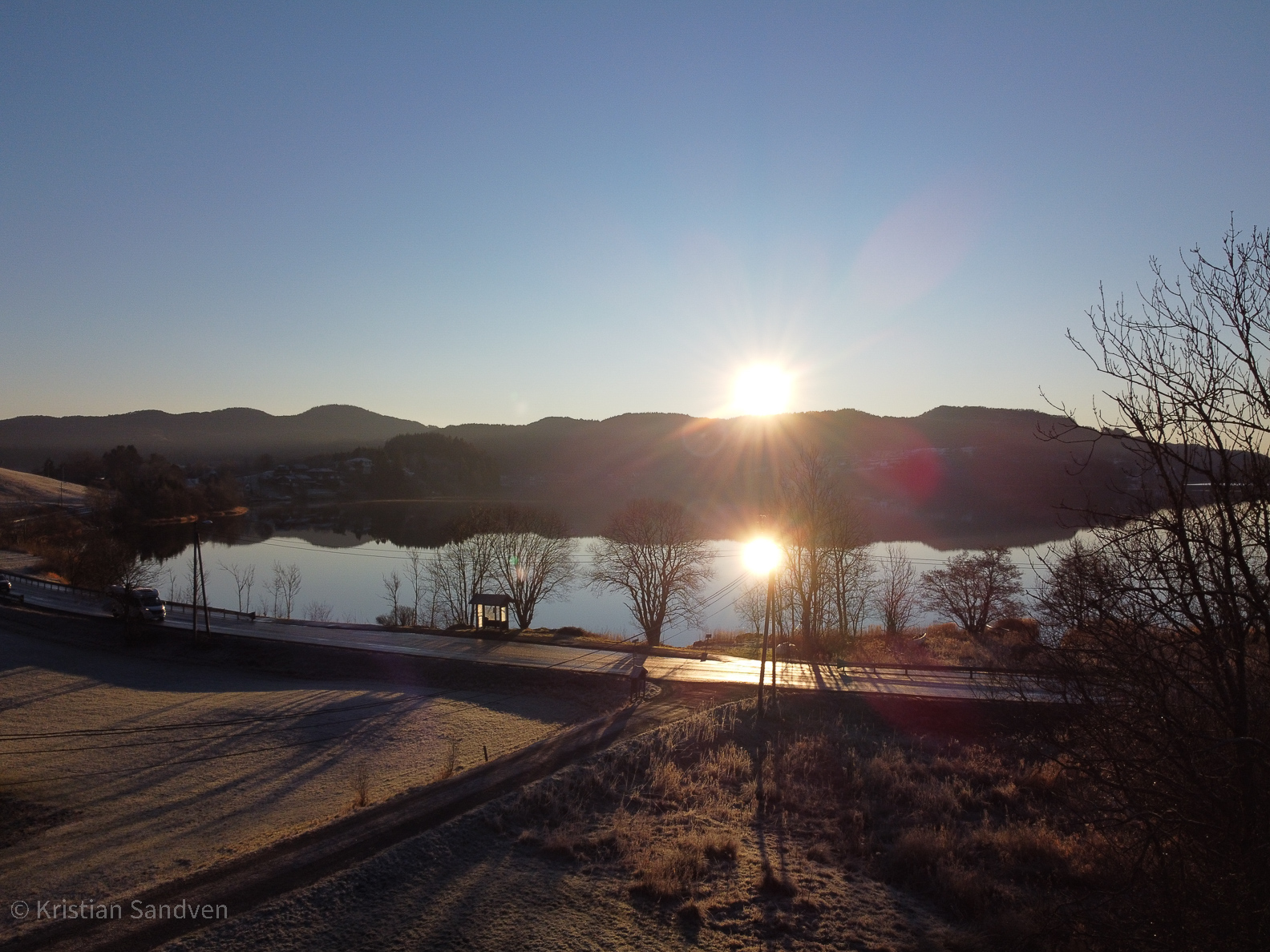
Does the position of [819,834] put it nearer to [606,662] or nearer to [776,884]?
[776,884]

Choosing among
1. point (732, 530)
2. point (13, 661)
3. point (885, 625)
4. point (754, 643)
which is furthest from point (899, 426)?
point (13, 661)

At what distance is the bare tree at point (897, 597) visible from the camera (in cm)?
4581

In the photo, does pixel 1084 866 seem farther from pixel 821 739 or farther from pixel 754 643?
pixel 754 643

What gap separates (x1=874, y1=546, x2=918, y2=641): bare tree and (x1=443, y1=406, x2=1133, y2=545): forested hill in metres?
10.9

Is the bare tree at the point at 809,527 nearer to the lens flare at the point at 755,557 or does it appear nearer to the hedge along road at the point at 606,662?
the lens flare at the point at 755,557

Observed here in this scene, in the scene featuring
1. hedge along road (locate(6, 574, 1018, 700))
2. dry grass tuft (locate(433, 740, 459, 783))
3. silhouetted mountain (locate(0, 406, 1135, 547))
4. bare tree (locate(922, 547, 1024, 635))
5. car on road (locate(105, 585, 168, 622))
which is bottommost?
dry grass tuft (locate(433, 740, 459, 783))

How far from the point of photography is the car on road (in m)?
34.7

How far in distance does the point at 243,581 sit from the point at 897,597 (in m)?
50.8

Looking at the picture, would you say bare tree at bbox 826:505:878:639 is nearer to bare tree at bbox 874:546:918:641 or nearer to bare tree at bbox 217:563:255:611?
bare tree at bbox 874:546:918:641

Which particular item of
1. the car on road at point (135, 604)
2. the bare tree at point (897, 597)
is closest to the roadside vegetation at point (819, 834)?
the bare tree at point (897, 597)

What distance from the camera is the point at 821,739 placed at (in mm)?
16750

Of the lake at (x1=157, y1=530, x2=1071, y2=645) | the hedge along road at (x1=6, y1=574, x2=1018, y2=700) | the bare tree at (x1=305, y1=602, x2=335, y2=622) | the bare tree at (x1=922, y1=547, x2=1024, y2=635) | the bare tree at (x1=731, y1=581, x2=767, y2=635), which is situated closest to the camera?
the hedge along road at (x1=6, y1=574, x2=1018, y2=700)

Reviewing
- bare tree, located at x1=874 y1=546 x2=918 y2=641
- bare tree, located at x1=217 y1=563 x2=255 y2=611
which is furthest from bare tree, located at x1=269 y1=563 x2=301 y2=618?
bare tree, located at x1=874 y1=546 x2=918 y2=641

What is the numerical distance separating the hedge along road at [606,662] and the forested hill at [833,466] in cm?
2269
